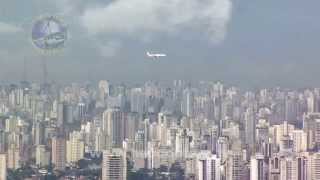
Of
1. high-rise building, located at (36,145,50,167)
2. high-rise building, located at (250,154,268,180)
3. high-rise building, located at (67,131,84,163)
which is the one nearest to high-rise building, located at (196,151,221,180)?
high-rise building, located at (250,154,268,180)

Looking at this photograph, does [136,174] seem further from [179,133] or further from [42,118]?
[42,118]

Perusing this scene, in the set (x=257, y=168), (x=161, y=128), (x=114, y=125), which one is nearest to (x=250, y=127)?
(x=257, y=168)

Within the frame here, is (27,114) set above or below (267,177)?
above

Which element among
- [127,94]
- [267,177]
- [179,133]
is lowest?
[267,177]

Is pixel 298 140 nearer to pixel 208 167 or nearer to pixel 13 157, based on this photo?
pixel 208 167

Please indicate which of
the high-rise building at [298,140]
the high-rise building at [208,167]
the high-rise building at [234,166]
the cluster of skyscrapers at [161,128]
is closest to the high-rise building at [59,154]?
the cluster of skyscrapers at [161,128]

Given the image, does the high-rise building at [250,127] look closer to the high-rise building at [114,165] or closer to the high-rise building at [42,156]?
the high-rise building at [114,165]

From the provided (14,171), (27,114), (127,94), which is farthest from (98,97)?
(14,171)
